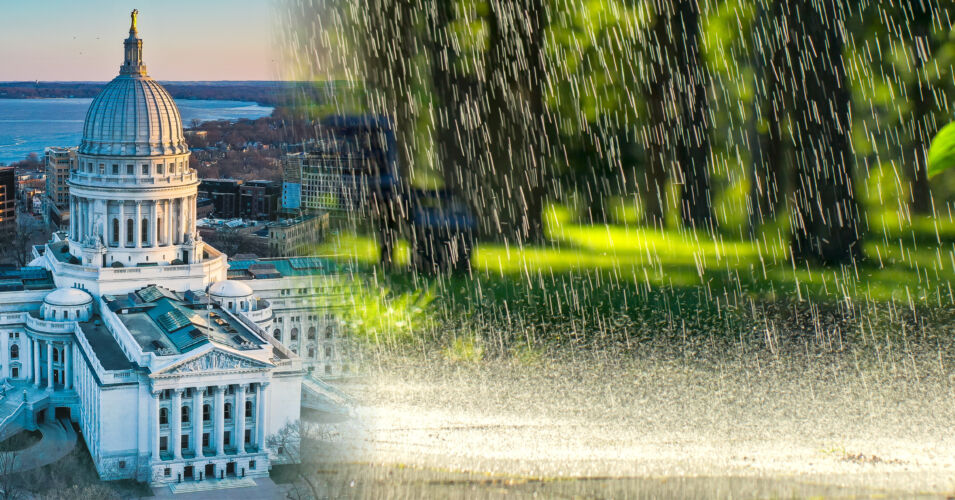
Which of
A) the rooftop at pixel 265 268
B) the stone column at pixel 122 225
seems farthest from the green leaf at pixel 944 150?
the stone column at pixel 122 225

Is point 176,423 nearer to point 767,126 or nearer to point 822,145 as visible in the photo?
point 767,126

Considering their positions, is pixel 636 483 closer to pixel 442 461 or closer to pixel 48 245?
pixel 442 461

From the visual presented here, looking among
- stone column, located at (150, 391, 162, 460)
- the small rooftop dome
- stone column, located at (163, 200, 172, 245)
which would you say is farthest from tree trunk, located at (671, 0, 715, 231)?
stone column, located at (163, 200, 172, 245)

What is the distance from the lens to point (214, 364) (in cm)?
1026

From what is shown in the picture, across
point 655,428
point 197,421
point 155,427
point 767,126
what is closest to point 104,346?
point 155,427

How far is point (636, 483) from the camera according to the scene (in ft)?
19.4

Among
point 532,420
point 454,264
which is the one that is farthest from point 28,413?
point 532,420

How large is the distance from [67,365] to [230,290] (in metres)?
1.74

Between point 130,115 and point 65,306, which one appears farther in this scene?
point 130,115

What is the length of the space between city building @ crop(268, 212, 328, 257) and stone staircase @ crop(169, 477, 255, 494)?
6.00 ft

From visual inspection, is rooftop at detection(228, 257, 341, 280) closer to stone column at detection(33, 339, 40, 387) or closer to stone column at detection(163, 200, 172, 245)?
stone column at detection(163, 200, 172, 245)

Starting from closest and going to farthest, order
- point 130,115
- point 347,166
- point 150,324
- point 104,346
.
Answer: point 347,166 → point 104,346 → point 150,324 → point 130,115

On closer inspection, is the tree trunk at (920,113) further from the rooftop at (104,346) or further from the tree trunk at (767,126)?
the rooftop at (104,346)

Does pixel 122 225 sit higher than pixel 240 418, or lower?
higher
